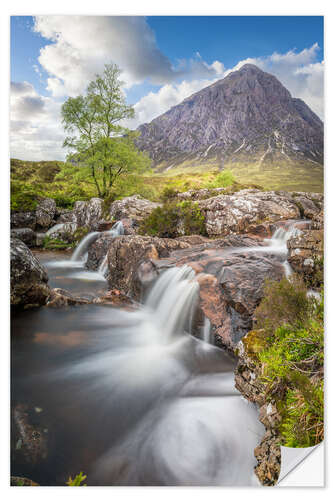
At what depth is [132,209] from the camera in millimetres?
11375

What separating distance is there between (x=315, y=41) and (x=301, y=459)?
511 cm

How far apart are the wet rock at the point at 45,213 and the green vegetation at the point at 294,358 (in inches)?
559

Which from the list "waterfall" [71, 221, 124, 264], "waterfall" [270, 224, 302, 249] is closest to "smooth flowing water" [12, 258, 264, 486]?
"waterfall" [270, 224, 302, 249]

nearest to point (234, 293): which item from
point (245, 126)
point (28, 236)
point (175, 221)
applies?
point (245, 126)

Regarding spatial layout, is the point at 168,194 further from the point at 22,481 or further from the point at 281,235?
the point at 22,481

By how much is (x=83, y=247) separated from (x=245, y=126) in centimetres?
855

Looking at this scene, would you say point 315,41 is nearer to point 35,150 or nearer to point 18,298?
point 35,150

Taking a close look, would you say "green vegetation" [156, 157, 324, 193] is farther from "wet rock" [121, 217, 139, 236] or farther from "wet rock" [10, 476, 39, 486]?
"wet rock" [10, 476, 39, 486]

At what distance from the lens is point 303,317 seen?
8.84 ft

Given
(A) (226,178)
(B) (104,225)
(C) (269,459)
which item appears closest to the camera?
(C) (269,459)

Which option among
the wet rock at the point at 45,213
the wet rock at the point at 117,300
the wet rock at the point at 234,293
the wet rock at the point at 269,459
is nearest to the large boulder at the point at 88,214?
the wet rock at the point at 45,213

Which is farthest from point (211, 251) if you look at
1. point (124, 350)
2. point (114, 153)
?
point (114, 153)

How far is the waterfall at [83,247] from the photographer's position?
36.6 ft

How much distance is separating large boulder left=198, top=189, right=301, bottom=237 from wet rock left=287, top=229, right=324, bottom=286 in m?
3.69
